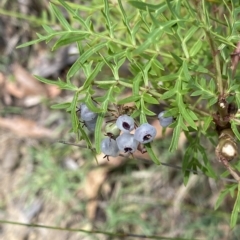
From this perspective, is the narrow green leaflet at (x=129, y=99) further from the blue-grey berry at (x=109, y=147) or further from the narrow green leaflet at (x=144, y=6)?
the narrow green leaflet at (x=144, y=6)

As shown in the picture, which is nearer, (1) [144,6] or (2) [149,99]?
(1) [144,6]

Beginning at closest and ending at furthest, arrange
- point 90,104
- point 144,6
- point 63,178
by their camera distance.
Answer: point 144,6 → point 90,104 → point 63,178

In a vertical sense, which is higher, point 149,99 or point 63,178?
point 149,99

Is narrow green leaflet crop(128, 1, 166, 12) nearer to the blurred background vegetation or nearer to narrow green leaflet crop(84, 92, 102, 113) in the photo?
narrow green leaflet crop(84, 92, 102, 113)

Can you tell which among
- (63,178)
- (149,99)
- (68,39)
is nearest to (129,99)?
(149,99)

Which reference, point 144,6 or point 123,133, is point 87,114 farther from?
point 144,6

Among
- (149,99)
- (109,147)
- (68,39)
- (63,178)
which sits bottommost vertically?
(63,178)

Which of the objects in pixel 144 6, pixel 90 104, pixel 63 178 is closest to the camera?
Result: pixel 144 6

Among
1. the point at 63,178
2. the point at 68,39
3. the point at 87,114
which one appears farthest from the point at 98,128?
the point at 63,178

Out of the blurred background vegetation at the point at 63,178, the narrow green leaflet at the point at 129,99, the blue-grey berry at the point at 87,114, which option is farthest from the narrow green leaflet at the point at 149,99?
the blurred background vegetation at the point at 63,178
